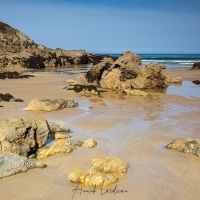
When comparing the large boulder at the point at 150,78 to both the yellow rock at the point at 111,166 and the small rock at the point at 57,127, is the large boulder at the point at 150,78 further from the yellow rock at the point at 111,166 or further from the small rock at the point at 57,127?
the yellow rock at the point at 111,166

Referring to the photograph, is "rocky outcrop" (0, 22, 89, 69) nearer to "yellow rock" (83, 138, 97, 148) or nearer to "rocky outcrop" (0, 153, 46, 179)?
"yellow rock" (83, 138, 97, 148)

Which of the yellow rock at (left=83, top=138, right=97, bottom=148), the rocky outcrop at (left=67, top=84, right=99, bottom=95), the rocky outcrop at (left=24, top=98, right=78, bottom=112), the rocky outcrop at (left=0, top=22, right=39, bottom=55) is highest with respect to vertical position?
the rocky outcrop at (left=0, top=22, right=39, bottom=55)

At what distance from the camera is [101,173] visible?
13.5ft

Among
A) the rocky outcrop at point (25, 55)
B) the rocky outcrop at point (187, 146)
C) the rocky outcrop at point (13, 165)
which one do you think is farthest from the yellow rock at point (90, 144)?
the rocky outcrop at point (25, 55)

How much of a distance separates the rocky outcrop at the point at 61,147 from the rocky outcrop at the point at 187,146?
5.18 ft

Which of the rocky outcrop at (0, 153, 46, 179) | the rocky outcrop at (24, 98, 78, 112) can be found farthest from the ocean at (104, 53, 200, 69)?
the rocky outcrop at (0, 153, 46, 179)

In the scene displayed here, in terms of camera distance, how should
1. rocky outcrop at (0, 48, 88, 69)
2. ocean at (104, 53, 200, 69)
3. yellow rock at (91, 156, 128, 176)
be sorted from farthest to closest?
ocean at (104, 53, 200, 69) → rocky outcrop at (0, 48, 88, 69) → yellow rock at (91, 156, 128, 176)

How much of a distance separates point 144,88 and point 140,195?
12648 mm

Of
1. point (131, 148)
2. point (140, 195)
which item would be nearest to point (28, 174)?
point (140, 195)

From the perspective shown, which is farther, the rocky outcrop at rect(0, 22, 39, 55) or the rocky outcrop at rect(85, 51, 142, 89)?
the rocky outcrop at rect(0, 22, 39, 55)

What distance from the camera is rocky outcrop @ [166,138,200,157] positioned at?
208 inches

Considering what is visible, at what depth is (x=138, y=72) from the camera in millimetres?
17750

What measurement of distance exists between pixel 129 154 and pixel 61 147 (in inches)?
51.2

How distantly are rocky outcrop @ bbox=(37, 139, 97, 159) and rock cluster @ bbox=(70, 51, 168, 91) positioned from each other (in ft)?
32.4
